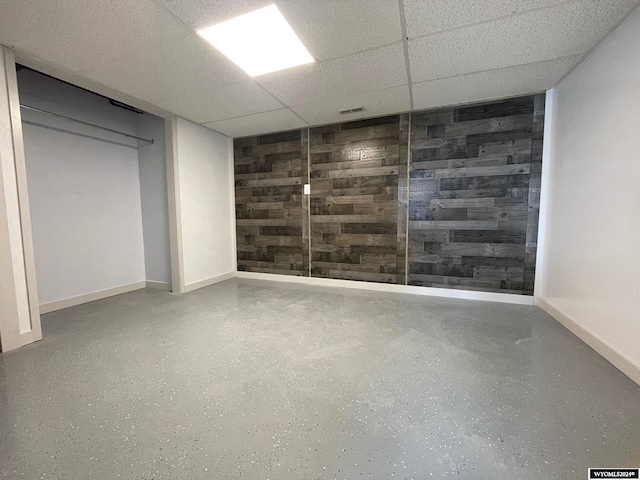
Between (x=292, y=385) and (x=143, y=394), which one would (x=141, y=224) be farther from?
(x=292, y=385)

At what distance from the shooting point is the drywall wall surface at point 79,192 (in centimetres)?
292

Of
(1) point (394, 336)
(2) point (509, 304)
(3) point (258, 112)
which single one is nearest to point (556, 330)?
(2) point (509, 304)

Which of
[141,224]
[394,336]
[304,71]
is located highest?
[304,71]

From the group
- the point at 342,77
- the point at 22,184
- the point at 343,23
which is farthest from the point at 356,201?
the point at 22,184

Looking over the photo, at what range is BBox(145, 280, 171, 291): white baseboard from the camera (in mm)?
3900

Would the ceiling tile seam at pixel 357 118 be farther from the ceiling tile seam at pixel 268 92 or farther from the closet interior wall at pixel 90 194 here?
the closet interior wall at pixel 90 194

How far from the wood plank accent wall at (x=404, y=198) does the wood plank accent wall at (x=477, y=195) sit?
0.04ft

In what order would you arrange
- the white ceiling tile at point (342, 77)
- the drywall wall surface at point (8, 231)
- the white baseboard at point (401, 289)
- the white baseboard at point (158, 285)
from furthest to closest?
the white baseboard at point (158, 285) < the white baseboard at point (401, 289) < the white ceiling tile at point (342, 77) < the drywall wall surface at point (8, 231)

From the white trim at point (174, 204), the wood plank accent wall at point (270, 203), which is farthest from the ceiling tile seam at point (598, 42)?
the white trim at point (174, 204)

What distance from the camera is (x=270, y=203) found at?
436 cm

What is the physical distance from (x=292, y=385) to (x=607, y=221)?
2644mm

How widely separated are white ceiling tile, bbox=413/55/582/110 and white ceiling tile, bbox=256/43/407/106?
433mm

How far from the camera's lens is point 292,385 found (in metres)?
1.63

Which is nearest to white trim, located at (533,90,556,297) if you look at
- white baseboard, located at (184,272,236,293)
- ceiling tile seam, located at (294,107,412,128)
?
ceiling tile seam, located at (294,107,412,128)
